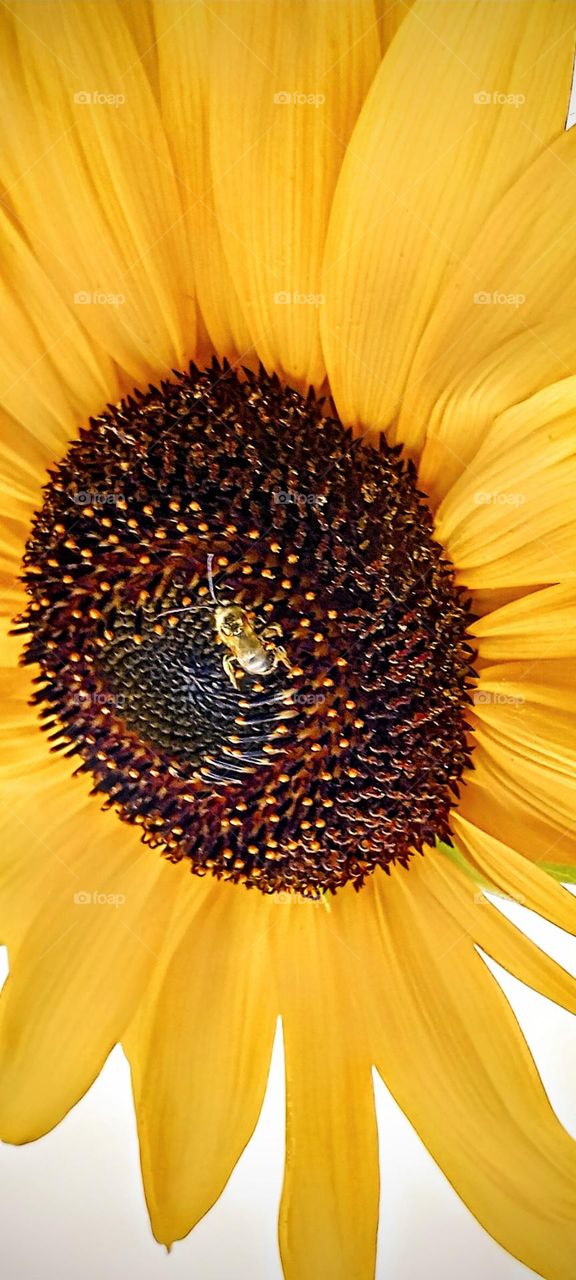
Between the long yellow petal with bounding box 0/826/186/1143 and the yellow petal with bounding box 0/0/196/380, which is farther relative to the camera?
the long yellow petal with bounding box 0/826/186/1143

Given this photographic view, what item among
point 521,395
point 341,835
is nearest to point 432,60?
A: point 521,395

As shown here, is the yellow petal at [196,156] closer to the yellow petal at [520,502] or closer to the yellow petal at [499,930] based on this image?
the yellow petal at [520,502]

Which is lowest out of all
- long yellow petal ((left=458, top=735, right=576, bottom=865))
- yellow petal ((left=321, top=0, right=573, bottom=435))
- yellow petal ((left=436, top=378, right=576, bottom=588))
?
long yellow petal ((left=458, top=735, right=576, bottom=865))

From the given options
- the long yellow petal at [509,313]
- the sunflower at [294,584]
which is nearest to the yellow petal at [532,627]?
the sunflower at [294,584]

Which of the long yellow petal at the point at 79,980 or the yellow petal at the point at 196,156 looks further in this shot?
the long yellow petal at the point at 79,980

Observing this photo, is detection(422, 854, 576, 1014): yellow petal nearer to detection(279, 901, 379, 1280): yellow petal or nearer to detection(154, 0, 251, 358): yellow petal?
detection(279, 901, 379, 1280): yellow petal

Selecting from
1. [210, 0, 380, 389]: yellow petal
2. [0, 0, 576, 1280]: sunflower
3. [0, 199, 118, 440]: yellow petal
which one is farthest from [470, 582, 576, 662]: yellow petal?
[0, 199, 118, 440]: yellow petal

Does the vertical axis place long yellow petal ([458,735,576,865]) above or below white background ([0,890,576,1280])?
above
